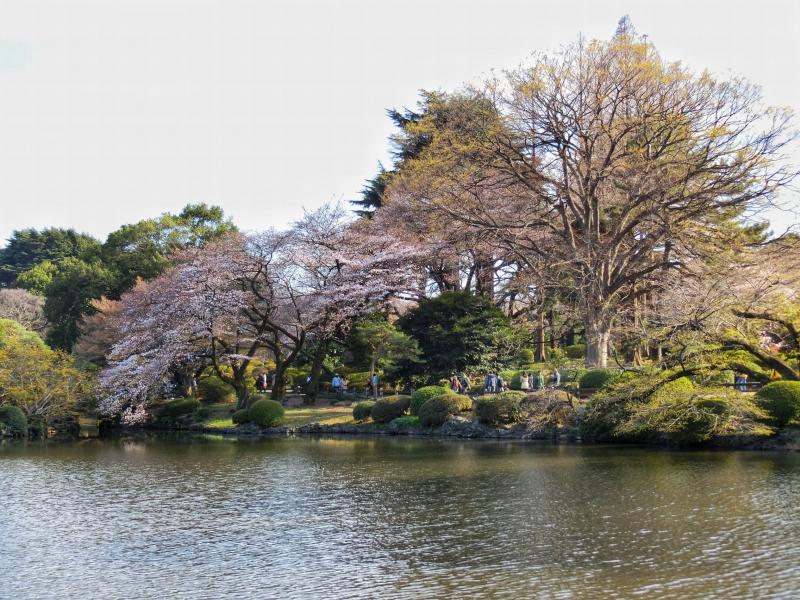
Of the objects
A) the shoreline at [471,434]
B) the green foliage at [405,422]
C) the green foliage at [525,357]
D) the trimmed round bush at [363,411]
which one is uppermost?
the green foliage at [525,357]

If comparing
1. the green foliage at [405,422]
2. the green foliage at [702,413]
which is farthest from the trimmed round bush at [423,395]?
the green foliage at [702,413]

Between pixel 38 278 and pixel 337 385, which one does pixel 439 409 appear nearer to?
pixel 337 385

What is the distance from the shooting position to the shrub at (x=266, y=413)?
105 ft

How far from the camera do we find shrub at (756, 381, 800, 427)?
68.2 feet

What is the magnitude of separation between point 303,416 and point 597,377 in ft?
41.4

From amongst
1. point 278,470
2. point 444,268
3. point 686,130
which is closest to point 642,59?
point 686,130

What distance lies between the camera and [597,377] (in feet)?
89.2

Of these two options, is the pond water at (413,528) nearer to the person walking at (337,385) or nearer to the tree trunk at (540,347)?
the person walking at (337,385)

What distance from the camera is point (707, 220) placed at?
104ft

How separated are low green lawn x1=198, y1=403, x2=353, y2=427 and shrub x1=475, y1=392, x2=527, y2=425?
6.53 m

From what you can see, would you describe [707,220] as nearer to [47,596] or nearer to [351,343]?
[351,343]

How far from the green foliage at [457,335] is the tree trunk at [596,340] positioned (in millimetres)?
4565

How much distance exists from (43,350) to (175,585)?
2791cm

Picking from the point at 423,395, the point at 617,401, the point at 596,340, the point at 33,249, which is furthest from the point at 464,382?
the point at 33,249
